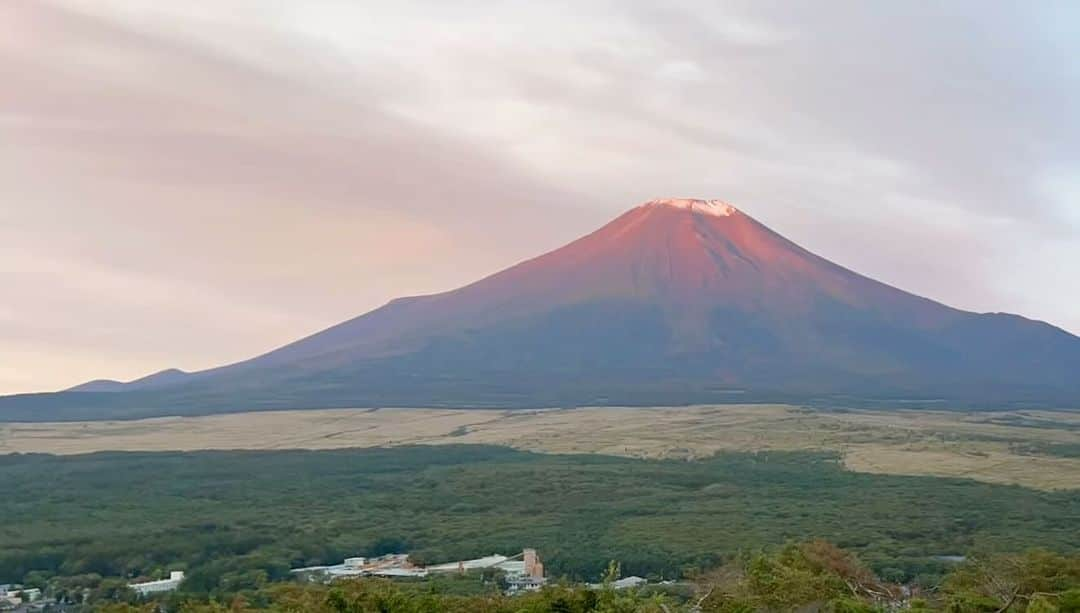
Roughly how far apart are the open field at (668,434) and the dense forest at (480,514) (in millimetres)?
5222

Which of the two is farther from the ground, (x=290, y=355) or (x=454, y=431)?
(x=290, y=355)

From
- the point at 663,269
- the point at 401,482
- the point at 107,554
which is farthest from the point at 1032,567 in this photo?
the point at 663,269

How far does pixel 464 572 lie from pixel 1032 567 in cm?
1637

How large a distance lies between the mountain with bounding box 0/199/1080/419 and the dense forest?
41.7 metres

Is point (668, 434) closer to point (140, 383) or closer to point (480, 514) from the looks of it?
point (480, 514)

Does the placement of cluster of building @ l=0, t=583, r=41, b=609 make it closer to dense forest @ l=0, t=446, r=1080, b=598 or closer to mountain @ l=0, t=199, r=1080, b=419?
dense forest @ l=0, t=446, r=1080, b=598

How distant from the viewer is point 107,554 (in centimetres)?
3819

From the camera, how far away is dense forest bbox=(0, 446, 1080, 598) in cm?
3712

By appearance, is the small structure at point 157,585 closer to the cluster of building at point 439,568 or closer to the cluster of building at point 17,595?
the cluster of building at point 17,595

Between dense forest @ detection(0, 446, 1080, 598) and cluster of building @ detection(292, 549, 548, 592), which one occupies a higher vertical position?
dense forest @ detection(0, 446, 1080, 598)

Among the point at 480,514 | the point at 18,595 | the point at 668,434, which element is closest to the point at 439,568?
the point at 18,595

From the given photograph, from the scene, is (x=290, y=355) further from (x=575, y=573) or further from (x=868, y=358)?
(x=575, y=573)

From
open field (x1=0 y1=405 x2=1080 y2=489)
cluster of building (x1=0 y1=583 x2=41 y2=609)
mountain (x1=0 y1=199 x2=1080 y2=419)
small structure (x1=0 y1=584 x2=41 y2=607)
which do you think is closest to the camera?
cluster of building (x1=0 y1=583 x2=41 y2=609)

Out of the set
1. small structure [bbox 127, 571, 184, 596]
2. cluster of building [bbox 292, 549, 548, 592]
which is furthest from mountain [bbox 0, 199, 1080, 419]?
small structure [bbox 127, 571, 184, 596]
